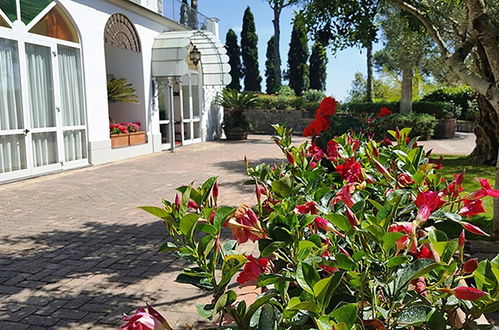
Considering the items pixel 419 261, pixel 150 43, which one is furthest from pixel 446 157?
pixel 419 261

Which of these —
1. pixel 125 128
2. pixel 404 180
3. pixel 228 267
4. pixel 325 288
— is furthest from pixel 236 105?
pixel 325 288

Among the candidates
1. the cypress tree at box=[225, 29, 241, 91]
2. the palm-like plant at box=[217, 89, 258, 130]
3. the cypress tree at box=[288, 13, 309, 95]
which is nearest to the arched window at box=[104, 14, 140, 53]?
the palm-like plant at box=[217, 89, 258, 130]

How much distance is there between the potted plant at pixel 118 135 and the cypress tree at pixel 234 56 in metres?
28.1

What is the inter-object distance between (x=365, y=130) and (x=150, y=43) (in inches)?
456

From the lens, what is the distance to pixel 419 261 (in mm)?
1399

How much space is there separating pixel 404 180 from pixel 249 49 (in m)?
40.2

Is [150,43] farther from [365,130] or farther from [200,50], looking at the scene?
[365,130]

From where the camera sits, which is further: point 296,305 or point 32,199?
point 32,199

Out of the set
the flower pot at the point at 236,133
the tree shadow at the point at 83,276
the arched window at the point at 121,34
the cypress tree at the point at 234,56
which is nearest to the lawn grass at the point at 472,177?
the tree shadow at the point at 83,276

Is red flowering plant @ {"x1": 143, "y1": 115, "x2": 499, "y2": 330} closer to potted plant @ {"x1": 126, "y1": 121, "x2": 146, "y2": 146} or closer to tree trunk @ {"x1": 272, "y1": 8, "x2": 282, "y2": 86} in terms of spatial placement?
potted plant @ {"x1": 126, "y1": 121, "x2": 146, "y2": 146}

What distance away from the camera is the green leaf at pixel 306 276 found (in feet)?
4.13

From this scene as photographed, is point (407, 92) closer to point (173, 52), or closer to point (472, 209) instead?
point (173, 52)

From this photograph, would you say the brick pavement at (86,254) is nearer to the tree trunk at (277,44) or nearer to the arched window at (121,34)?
the arched window at (121,34)

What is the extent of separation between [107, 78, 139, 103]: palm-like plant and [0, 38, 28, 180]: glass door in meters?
4.36
